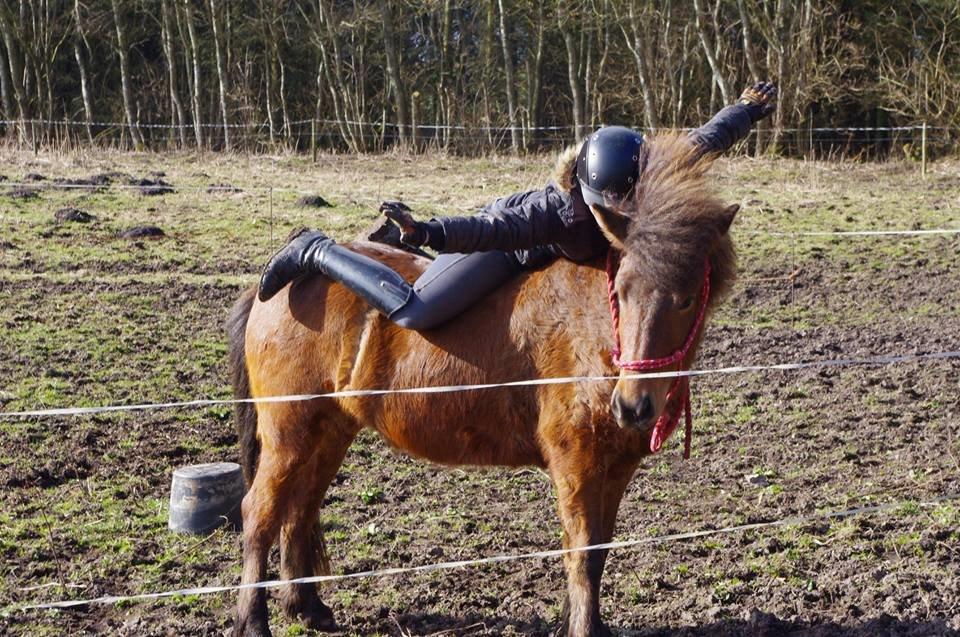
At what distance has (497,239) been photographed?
161 inches

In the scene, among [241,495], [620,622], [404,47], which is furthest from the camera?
[404,47]

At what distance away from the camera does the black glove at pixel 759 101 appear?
16.0 ft

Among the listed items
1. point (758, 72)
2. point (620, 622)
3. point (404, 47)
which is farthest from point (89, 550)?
point (404, 47)

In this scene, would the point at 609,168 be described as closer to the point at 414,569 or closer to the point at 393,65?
the point at 414,569

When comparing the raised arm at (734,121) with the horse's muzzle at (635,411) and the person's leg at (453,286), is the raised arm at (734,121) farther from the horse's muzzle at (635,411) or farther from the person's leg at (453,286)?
the horse's muzzle at (635,411)

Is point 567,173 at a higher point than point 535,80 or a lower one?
lower

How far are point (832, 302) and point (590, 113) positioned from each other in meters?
20.6

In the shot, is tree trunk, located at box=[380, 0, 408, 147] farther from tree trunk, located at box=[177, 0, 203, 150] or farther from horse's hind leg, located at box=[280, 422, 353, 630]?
horse's hind leg, located at box=[280, 422, 353, 630]

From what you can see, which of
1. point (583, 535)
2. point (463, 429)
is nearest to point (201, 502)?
point (463, 429)

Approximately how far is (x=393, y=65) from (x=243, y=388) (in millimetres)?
24943

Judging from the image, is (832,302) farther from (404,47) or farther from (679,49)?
(404,47)

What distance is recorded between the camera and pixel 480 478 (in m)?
6.44

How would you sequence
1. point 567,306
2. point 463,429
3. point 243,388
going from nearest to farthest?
1. point 567,306
2. point 463,429
3. point 243,388

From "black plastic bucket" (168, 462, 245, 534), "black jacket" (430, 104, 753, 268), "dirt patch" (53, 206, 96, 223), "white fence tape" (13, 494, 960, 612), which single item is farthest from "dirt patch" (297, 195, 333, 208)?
"black jacket" (430, 104, 753, 268)
